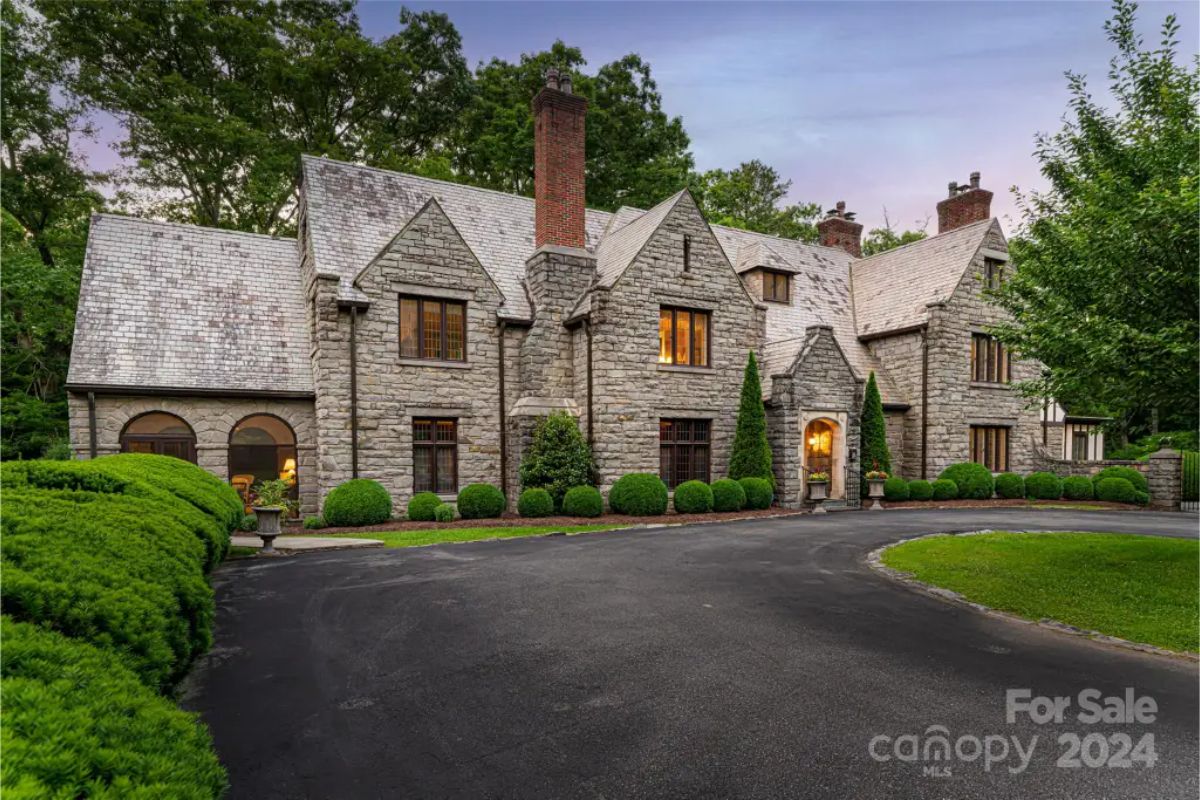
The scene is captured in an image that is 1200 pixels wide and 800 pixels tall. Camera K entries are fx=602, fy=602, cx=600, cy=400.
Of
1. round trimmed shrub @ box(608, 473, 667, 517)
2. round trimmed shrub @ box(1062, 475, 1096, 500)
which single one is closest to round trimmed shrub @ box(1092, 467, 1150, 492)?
round trimmed shrub @ box(1062, 475, 1096, 500)

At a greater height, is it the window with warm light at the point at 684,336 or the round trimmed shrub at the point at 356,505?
the window with warm light at the point at 684,336

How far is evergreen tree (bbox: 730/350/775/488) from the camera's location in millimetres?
18531

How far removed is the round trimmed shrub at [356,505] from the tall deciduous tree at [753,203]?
1033 inches

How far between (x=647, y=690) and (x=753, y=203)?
43.8 meters

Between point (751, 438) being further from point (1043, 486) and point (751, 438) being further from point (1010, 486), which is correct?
point (1043, 486)

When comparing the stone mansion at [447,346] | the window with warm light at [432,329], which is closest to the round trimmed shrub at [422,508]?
the stone mansion at [447,346]

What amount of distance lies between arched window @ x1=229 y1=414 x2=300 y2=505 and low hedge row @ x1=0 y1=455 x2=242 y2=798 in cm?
1082

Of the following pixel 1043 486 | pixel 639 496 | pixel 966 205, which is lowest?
pixel 1043 486

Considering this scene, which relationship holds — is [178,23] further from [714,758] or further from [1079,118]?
[714,758]

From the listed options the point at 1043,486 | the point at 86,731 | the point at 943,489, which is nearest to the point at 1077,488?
the point at 1043,486

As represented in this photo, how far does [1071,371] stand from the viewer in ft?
26.6

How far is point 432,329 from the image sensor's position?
1775 centimetres

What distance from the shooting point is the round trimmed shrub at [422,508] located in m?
16.2

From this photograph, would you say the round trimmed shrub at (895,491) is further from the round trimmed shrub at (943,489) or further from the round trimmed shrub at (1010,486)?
the round trimmed shrub at (1010,486)
